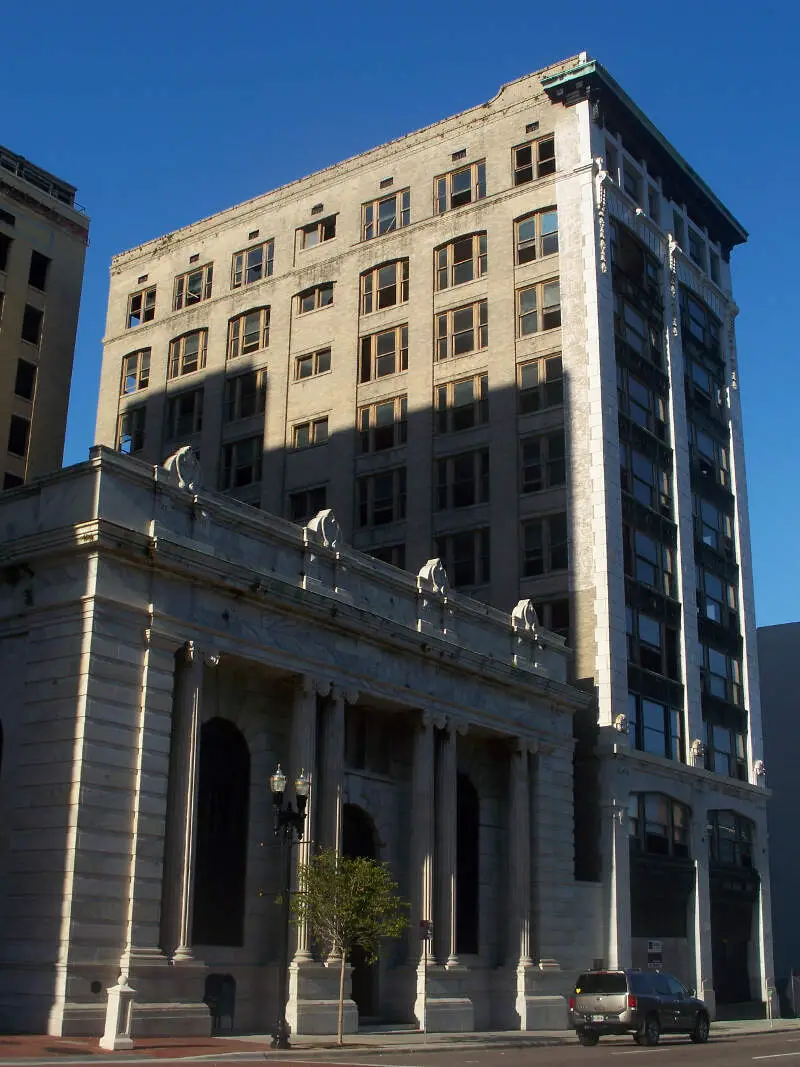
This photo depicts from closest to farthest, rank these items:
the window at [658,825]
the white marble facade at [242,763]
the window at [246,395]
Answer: the white marble facade at [242,763] < the window at [658,825] < the window at [246,395]

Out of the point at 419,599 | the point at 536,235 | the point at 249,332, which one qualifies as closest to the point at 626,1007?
the point at 419,599

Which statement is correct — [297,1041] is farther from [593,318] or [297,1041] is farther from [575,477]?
[593,318]

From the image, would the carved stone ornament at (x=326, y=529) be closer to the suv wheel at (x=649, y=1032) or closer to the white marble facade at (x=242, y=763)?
the white marble facade at (x=242, y=763)

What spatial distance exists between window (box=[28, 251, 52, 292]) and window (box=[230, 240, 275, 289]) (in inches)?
544

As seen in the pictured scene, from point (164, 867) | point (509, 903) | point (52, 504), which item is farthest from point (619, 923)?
point (52, 504)

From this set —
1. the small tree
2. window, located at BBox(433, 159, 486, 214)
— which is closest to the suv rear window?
the small tree

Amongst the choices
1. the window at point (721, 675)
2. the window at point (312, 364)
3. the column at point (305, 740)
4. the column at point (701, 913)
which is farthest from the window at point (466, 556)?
the column at point (305, 740)

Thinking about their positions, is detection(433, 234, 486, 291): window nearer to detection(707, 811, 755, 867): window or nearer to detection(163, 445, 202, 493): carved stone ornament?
detection(707, 811, 755, 867): window

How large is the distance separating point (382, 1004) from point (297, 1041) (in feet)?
26.0

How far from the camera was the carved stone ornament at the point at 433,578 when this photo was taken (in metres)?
40.3

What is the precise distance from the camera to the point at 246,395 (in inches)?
2430

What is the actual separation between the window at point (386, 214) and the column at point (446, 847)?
28.9 metres

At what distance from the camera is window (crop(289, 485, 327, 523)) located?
190 ft

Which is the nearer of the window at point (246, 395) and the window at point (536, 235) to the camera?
the window at point (536, 235)
